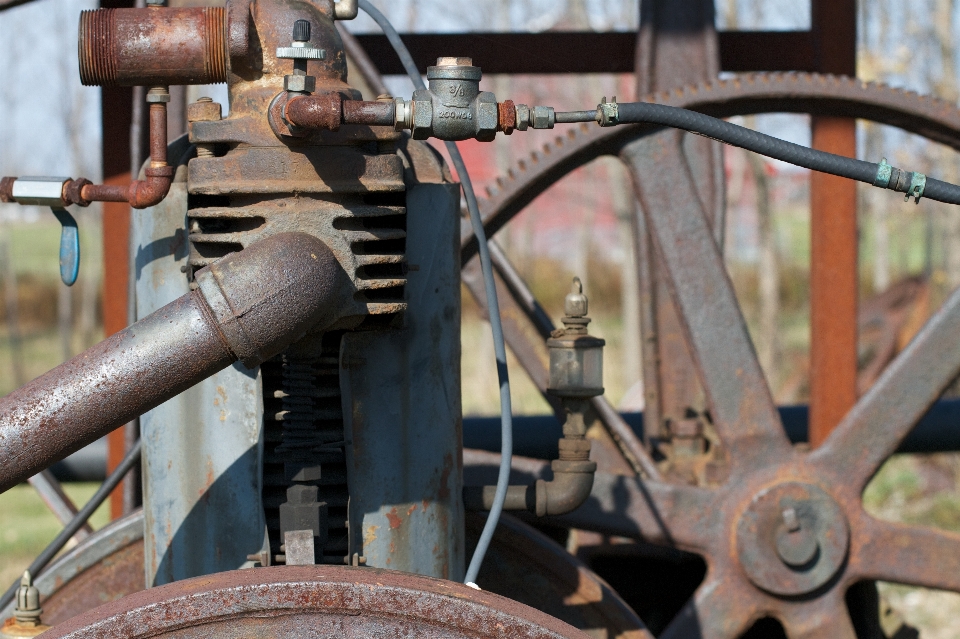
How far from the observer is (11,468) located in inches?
45.6

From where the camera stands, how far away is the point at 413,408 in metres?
1.49

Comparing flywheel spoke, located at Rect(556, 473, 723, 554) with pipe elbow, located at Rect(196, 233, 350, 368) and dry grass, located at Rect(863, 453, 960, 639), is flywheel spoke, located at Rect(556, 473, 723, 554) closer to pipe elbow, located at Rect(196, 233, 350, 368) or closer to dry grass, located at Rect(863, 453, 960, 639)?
pipe elbow, located at Rect(196, 233, 350, 368)

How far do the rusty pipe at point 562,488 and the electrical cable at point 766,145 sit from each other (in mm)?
554

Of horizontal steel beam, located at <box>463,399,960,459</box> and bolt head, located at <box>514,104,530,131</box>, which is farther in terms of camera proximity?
horizontal steel beam, located at <box>463,399,960,459</box>

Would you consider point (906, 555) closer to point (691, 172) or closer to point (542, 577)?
point (542, 577)

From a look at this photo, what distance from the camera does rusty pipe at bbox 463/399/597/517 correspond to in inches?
64.1

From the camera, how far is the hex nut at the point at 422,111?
4.04ft

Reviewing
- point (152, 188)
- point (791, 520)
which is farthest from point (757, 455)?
point (152, 188)

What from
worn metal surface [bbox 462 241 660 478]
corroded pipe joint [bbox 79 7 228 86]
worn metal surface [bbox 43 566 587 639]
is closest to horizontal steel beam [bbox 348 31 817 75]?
worn metal surface [bbox 462 241 660 478]

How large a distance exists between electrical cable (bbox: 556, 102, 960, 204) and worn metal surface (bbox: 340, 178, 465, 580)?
28 centimetres

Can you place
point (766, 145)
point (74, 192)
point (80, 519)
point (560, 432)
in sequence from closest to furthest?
point (766, 145) < point (74, 192) < point (80, 519) < point (560, 432)

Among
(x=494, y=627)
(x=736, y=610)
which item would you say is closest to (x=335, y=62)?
(x=494, y=627)

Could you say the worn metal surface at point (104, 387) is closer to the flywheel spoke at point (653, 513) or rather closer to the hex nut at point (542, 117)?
the hex nut at point (542, 117)

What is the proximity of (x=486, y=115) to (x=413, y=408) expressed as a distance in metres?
0.45
